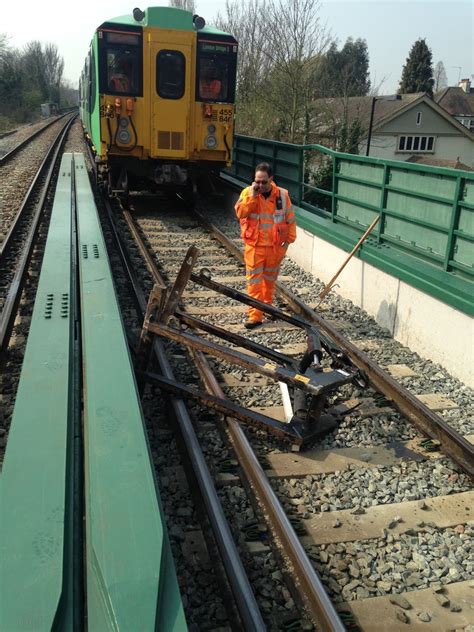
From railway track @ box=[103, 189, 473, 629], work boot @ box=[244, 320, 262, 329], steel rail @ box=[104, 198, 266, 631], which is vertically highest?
work boot @ box=[244, 320, 262, 329]

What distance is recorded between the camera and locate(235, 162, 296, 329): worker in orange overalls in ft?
20.5

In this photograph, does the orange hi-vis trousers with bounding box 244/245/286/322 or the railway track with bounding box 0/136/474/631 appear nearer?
the railway track with bounding box 0/136/474/631

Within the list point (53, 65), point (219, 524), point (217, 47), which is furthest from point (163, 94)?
point (53, 65)

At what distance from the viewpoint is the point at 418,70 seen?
75.8 metres

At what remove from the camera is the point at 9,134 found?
42.0 meters

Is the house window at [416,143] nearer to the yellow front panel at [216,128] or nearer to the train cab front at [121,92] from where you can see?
the yellow front panel at [216,128]

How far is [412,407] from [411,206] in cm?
302

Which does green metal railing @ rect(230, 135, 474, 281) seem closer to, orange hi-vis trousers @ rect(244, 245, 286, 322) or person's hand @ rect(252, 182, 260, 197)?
orange hi-vis trousers @ rect(244, 245, 286, 322)

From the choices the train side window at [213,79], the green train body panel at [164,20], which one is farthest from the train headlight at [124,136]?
the green train body panel at [164,20]

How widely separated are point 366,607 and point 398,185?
5.25 metres

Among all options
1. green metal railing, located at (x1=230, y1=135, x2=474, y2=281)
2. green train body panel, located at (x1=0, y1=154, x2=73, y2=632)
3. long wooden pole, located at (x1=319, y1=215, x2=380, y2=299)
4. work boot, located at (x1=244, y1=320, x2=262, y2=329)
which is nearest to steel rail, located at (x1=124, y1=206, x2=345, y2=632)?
green train body panel, located at (x1=0, y1=154, x2=73, y2=632)

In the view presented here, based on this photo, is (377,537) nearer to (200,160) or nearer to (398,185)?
(398,185)

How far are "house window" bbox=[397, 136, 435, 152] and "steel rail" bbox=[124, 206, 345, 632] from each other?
174ft

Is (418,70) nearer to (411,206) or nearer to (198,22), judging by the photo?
(198,22)
